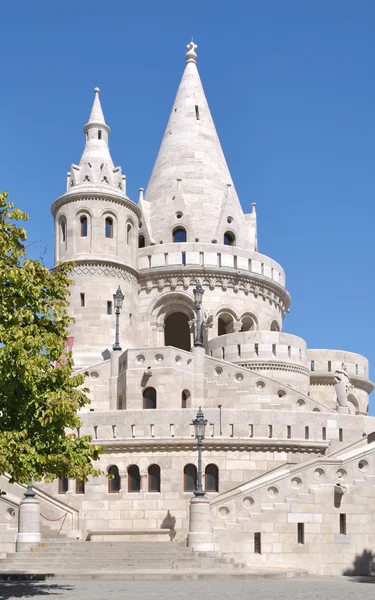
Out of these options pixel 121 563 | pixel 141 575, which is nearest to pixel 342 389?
pixel 121 563

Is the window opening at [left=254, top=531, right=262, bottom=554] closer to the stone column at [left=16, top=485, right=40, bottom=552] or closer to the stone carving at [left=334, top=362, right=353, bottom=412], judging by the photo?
the stone column at [left=16, top=485, right=40, bottom=552]

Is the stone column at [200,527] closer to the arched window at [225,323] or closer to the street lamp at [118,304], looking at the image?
the street lamp at [118,304]

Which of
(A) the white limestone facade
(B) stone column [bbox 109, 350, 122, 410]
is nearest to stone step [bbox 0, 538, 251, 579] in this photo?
(A) the white limestone facade

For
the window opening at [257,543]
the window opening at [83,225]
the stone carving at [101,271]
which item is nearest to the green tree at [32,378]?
the window opening at [257,543]

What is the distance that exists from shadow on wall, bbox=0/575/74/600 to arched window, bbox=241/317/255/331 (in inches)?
981

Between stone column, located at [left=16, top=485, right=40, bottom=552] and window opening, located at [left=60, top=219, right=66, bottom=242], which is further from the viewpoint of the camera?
window opening, located at [left=60, top=219, right=66, bottom=242]

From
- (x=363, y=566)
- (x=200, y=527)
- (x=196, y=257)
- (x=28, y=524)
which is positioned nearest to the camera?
(x=28, y=524)

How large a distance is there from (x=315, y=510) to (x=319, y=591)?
267 inches

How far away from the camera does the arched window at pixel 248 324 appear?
4644cm

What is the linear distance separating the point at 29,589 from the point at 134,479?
12.2 metres

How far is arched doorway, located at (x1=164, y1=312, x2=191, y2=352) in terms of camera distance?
4934 centimetres

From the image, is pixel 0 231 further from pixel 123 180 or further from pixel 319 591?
pixel 123 180

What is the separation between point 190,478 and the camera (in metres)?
32.4

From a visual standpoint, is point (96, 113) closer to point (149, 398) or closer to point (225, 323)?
point (225, 323)
